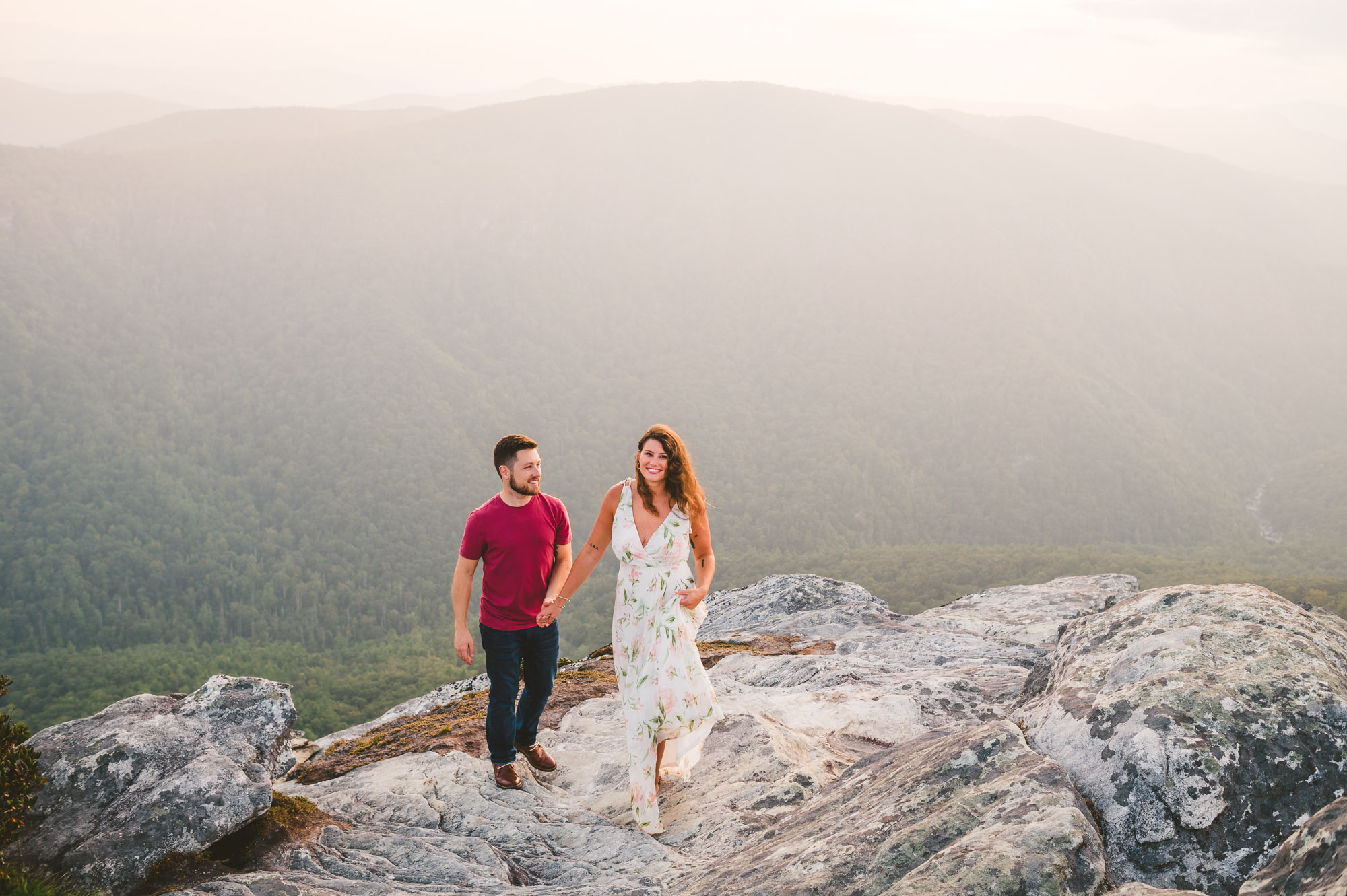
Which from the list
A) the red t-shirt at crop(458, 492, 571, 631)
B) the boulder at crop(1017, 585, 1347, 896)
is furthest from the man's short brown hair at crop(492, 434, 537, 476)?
the boulder at crop(1017, 585, 1347, 896)

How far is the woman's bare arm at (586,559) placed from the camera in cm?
620

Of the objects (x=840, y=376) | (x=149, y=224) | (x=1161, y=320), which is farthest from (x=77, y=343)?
(x=1161, y=320)

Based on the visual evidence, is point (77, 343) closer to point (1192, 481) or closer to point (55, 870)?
point (55, 870)

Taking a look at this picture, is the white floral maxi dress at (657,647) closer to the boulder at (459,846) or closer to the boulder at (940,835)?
the boulder at (459,846)

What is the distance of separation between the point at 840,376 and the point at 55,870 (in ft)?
503

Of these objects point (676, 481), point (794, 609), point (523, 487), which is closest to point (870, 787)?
point (676, 481)

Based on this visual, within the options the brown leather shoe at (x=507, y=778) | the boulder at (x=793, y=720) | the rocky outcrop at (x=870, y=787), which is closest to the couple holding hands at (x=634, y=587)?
the brown leather shoe at (x=507, y=778)

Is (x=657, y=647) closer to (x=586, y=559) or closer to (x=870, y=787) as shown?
(x=586, y=559)

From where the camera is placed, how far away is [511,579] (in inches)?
241

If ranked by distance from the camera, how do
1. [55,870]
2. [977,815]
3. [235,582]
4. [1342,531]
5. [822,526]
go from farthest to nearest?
[822,526] < [235,582] < [1342,531] < [55,870] < [977,815]

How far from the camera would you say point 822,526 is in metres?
109

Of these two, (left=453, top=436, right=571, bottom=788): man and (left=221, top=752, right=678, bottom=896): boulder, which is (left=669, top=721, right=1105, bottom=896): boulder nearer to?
(left=221, top=752, right=678, bottom=896): boulder

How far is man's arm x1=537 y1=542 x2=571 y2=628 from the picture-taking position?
6219mm

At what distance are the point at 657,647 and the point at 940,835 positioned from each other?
2.67 m
